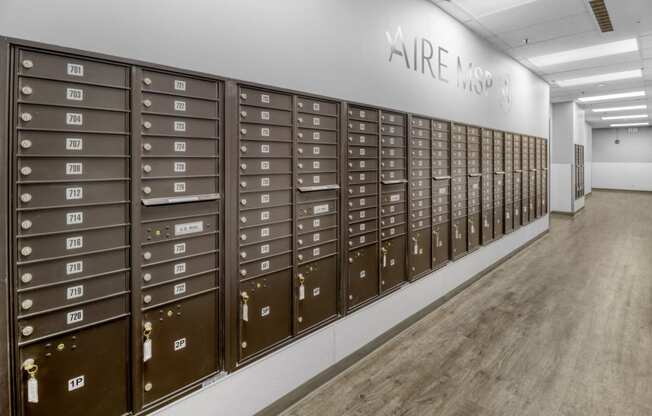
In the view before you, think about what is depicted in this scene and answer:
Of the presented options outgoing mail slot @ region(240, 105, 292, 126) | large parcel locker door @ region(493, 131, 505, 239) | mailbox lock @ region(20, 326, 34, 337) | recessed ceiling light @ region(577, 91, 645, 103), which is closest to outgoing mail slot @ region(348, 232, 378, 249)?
outgoing mail slot @ region(240, 105, 292, 126)

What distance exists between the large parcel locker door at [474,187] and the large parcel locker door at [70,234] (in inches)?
140

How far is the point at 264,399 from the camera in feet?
6.48

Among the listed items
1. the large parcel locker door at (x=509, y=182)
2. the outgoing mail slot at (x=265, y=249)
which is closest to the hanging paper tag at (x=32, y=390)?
the outgoing mail slot at (x=265, y=249)

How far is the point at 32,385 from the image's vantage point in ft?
3.92

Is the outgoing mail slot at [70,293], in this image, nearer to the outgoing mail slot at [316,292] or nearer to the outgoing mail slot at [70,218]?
the outgoing mail slot at [70,218]

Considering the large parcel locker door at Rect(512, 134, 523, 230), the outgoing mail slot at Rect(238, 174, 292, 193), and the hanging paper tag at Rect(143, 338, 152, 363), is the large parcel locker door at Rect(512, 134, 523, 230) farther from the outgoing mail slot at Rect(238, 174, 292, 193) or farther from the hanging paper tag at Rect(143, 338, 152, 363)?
the hanging paper tag at Rect(143, 338, 152, 363)

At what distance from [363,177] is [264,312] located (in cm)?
111

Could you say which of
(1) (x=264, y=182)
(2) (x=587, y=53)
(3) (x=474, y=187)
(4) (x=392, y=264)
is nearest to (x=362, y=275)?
(4) (x=392, y=264)

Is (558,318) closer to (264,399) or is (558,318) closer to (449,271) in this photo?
(449,271)

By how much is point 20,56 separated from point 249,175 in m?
0.93

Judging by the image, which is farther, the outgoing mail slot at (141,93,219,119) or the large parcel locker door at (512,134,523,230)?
the large parcel locker door at (512,134,523,230)

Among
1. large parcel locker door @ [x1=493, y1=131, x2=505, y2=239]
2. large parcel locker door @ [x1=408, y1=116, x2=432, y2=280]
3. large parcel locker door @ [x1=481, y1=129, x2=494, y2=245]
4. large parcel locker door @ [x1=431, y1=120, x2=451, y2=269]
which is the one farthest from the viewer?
large parcel locker door @ [x1=493, y1=131, x2=505, y2=239]

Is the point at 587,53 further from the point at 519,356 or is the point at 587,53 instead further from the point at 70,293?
the point at 70,293

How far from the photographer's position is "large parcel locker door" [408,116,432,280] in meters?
3.12
